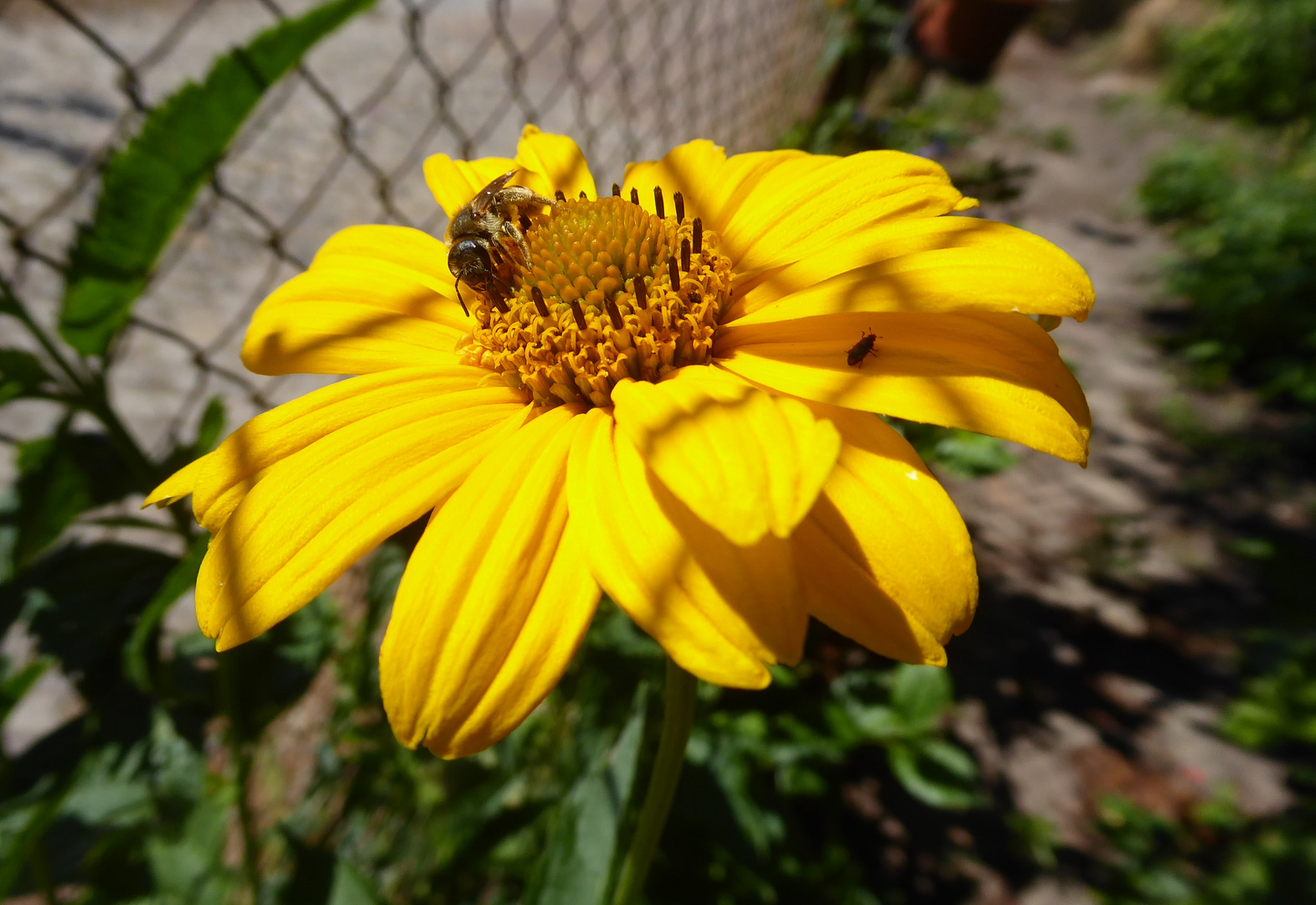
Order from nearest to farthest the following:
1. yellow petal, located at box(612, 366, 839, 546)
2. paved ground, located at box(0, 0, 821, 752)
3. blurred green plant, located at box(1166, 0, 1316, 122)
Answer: yellow petal, located at box(612, 366, 839, 546)
paved ground, located at box(0, 0, 821, 752)
blurred green plant, located at box(1166, 0, 1316, 122)

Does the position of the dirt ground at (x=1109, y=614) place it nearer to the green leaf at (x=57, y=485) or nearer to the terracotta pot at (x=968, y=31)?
the terracotta pot at (x=968, y=31)

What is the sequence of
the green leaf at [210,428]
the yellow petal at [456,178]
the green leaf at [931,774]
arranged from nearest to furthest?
the yellow petal at [456,178]
the green leaf at [210,428]
the green leaf at [931,774]

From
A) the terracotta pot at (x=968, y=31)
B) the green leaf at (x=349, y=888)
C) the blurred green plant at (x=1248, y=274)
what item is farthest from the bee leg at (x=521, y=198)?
the blurred green plant at (x=1248, y=274)

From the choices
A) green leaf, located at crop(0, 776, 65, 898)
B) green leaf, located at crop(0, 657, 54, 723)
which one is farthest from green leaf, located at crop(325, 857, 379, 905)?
green leaf, located at crop(0, 657, 54, 723)

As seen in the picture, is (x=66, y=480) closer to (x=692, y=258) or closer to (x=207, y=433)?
(x=207, y=433)

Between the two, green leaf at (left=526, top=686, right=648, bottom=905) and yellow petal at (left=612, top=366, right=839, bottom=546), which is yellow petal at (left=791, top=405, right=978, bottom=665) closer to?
yellow petal at (left=612, top=366, right=839, bottom=546)

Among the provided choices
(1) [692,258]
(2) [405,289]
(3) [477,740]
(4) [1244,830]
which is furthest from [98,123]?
(4) [1244,830]

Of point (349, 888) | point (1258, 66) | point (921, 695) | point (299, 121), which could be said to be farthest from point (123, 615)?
point (1258, 66)
